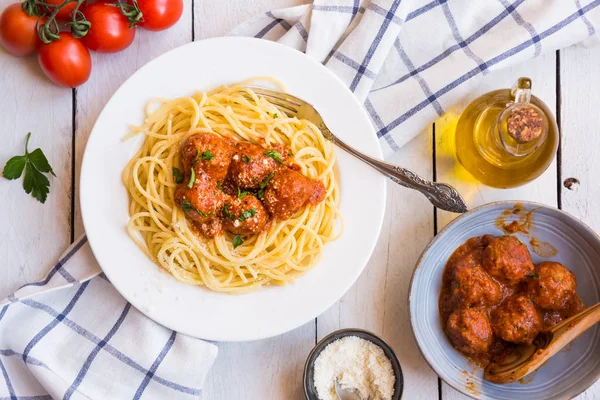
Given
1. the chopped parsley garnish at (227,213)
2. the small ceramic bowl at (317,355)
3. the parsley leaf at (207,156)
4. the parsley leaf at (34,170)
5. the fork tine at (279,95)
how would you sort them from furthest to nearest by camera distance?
1. the parsley leaf at (34,170)
2. the small ceramic bowl at (317,355)
3. the fork tine at (279,95)
4. the chopped parsley garnish at (227,213)
5. the parsley leaf at (207,156)

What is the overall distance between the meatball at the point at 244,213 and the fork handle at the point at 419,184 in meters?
0.61

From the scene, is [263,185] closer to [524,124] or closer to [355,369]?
[355,369]

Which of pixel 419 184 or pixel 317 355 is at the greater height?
pixel 419 184

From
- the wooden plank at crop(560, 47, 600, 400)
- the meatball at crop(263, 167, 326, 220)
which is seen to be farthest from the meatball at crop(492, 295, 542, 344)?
the meatball at crop(263, 167, 326, 220)

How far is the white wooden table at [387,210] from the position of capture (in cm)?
398

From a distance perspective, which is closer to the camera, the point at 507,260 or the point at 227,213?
the point at 227,213

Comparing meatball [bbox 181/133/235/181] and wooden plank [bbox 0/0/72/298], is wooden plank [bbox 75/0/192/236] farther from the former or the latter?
meatball [bbox 181/133/235/181]

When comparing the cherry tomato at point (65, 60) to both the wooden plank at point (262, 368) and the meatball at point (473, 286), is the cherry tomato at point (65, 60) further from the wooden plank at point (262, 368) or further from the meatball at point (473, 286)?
the meatball at point (473, 286)

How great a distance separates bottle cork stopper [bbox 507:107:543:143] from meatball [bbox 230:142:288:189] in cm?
131

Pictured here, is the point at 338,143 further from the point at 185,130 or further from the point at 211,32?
the point at 211,32

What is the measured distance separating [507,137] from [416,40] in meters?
0.91

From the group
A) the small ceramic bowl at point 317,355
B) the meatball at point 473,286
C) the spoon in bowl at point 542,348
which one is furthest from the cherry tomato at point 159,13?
the spoon in bowl at point 542,348

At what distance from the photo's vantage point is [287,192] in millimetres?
3432

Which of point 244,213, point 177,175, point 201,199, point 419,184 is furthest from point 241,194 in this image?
point 419,184
